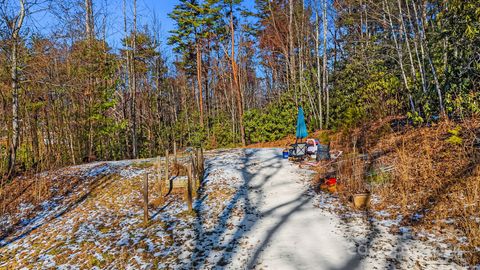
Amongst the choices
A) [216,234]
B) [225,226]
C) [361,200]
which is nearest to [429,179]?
[361,200]

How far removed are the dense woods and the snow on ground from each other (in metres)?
3.86

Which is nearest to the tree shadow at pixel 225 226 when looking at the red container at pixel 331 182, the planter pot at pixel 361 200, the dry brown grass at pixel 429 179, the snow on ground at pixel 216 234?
the snow on ground at pixel 216 234

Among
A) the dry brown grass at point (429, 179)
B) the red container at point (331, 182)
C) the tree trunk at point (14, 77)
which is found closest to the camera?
the dry brown grass at point (429, 179)

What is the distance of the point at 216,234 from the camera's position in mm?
5117

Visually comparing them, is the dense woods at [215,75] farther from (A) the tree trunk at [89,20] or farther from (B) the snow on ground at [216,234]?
(B) the snow on ground at [216,234]

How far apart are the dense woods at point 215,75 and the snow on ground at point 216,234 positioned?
12.7 ft

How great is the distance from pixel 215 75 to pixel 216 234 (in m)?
22.3

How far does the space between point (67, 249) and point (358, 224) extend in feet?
17.6

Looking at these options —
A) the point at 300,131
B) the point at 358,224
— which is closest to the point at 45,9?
the point at 300,131

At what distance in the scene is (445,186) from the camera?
5.38 meters

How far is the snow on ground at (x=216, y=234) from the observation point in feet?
13.4

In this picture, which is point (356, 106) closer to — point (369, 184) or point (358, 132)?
point (358, 132)

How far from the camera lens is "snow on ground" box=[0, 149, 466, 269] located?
4.08m

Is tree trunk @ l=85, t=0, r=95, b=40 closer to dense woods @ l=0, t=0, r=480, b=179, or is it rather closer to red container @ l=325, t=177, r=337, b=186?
Answer: dense woods @ l=0, t=0, r=480, b=179
